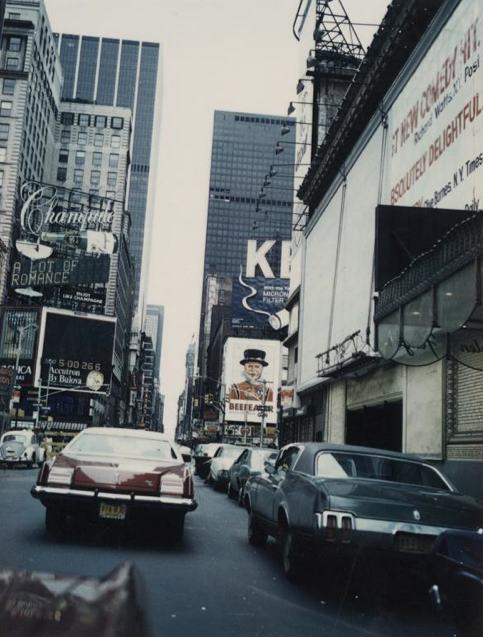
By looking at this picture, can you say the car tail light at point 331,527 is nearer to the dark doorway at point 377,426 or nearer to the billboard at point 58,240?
the dark doorway at point 377,426

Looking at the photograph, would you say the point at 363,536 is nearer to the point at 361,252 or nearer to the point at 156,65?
the point at 361,252

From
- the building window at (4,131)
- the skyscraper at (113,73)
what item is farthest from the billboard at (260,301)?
the skyscraper at (113,73)

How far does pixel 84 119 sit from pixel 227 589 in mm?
121613

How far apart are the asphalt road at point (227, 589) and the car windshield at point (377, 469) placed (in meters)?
1.08

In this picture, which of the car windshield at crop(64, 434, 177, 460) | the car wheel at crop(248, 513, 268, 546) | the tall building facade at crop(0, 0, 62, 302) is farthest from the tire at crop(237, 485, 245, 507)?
the tall building facade at crop(0, 0, 62, 302)

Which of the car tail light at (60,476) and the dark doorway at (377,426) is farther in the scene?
the dark doorway at (377,426)

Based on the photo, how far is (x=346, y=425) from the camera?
23.9 m

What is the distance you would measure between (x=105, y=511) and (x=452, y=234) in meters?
6.63

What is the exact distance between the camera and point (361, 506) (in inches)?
250

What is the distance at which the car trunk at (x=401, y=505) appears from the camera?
6297 mm

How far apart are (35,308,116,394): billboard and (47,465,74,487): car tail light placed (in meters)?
81.5

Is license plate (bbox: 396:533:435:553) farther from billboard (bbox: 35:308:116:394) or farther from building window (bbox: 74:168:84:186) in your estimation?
building window (bbox: 74:168:84:186)

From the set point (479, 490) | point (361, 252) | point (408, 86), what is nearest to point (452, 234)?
point (479, 490)

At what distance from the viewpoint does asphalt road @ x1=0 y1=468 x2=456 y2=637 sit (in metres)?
5.08
